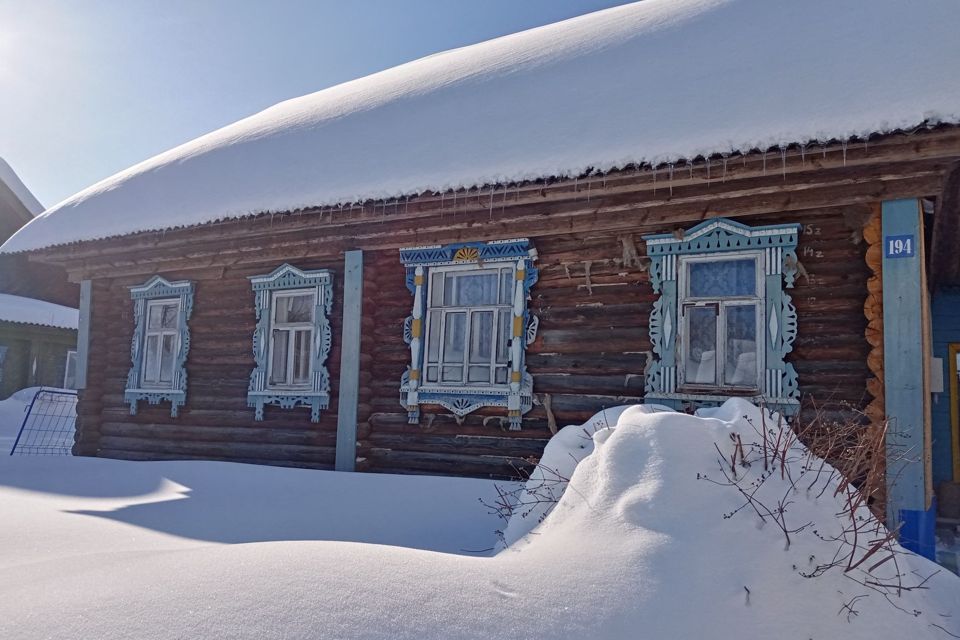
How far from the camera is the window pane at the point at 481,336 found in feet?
21.9

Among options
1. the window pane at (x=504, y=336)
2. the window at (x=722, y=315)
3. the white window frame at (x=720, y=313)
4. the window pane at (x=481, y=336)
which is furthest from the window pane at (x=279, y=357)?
the white window frame at (x=720, y=313)

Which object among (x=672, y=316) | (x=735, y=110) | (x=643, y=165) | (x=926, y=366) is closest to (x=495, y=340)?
(x=672, y=316)

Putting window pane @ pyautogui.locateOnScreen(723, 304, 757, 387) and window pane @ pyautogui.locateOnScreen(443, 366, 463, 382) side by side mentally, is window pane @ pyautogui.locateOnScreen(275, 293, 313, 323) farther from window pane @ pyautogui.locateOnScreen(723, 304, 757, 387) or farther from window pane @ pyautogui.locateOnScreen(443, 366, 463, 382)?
window pane @ pyautogui.locateOnScreen(723, 304, 757, 387)

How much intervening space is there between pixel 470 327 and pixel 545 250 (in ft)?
3.46

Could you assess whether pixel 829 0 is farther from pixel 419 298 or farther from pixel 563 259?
pixel 419 298

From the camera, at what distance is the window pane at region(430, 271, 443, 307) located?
6.90m

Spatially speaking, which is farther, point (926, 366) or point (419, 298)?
point (419, 298)

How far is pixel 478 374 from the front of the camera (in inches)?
262

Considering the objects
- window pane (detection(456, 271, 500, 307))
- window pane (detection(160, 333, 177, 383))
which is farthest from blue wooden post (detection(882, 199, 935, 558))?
window pane (detection(160, 333, 177, 383))

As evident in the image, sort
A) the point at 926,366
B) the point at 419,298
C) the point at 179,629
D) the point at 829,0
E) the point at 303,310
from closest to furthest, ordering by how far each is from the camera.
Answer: the point at 179,629
the point at 926,366
the point at 829,0
the point at 419,298
the point at 303,310

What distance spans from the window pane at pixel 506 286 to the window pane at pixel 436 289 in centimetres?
66

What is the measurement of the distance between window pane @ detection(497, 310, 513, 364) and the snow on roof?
695 inches

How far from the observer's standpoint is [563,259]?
6.34 m

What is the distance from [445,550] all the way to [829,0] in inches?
232
